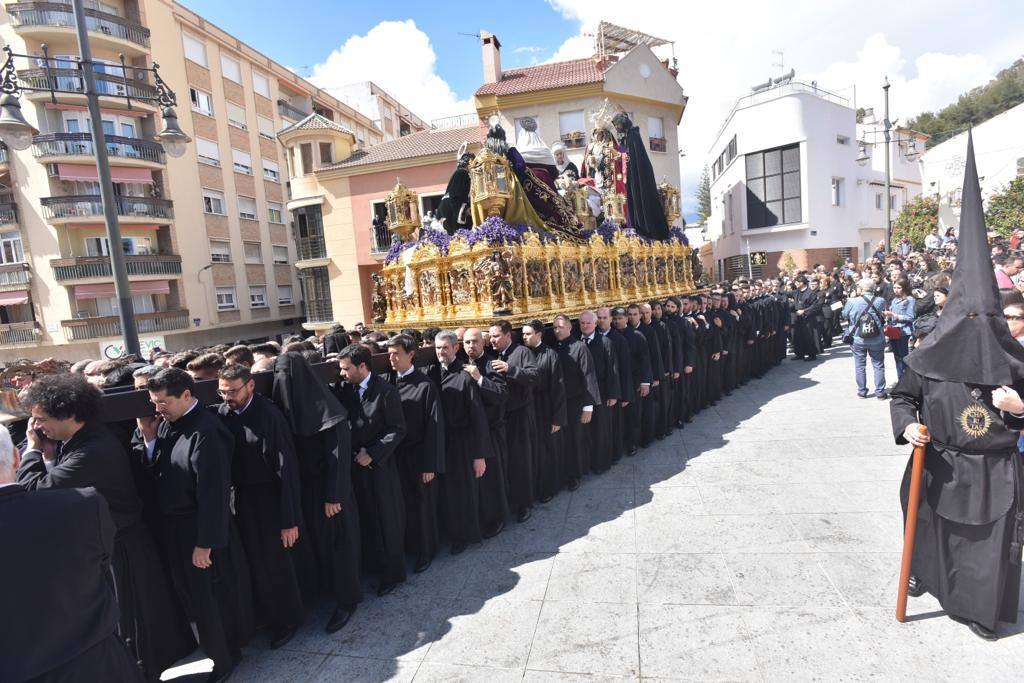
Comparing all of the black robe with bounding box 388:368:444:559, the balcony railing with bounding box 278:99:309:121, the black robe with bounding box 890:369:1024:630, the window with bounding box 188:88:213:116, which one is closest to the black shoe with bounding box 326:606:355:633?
the black robe with bounding box 388:368:444:559

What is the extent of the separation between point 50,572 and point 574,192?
928 cm

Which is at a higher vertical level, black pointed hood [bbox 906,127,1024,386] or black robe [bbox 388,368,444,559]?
black pointed hood [bbox 906,127,1024,386]

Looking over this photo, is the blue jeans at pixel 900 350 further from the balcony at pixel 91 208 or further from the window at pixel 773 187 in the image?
the balcony at pixel 91 208

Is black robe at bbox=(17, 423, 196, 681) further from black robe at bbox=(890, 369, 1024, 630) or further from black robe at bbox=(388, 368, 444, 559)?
black robe at bbox=(890, 369, 1024, 630)

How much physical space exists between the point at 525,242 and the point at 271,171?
25.0 m

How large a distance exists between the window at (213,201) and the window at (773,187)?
25.7 m

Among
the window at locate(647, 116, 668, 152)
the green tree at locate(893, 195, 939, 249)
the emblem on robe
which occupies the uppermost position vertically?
the window at locate(647, 116, 668, 152)

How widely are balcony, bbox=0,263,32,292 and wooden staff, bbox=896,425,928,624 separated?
93.4 ft

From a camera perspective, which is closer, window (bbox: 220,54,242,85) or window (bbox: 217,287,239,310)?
window (bbox: 217,287,239,310)

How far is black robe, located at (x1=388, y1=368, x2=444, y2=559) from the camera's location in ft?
14.0

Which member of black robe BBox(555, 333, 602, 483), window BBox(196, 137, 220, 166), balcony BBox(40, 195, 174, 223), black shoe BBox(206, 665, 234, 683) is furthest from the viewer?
window BBox(196, 137, 220, 166)

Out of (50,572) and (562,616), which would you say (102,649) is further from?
(562,616)

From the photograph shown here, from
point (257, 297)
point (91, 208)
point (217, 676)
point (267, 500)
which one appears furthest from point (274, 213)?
point (217, 676)

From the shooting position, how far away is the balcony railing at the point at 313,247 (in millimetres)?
22422
